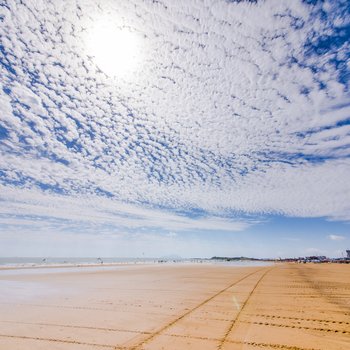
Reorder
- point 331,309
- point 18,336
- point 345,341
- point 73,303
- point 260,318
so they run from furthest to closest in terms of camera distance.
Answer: point 73,303 < point 331,309 < point 260,318 < point 18,336 < point 345,341

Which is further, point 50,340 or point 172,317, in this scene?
point 172,317

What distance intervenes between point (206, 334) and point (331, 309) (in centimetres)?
590

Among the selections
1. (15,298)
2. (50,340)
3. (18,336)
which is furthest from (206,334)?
(15,298)

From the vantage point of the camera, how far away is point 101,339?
22.2ft

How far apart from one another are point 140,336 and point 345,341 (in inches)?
188

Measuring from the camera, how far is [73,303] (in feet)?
38.3

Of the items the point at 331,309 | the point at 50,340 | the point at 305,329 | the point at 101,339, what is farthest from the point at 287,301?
the point at 50,340

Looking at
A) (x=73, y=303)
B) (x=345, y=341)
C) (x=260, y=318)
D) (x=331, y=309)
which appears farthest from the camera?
(x=73, y=303)

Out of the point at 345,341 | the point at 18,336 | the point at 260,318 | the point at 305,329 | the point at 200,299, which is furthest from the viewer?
the point at 200,299

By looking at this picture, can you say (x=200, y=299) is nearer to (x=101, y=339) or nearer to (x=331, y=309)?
(x=331, y=309)

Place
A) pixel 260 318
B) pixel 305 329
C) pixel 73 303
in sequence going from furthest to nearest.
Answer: pixel 73 303, pixel 260 318, pixel 305 329

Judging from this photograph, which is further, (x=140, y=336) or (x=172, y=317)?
(x=172, y=317)

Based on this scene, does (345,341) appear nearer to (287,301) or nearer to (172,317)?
(172,317)

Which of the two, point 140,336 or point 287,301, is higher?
point 287,301
